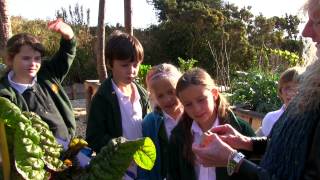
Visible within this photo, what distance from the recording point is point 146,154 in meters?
2.45

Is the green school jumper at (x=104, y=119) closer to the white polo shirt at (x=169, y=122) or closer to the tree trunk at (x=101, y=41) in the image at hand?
the white polo shirt at (x=169, y=122)

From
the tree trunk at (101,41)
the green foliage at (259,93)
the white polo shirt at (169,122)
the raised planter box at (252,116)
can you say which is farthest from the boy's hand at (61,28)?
the tree trunk at (101,41)

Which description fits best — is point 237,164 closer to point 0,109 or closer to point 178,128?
point 178,128

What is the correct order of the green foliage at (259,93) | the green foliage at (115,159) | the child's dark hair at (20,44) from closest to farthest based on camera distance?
the green foliage at (115,159) → the child's dark hair at (20,44) → the green foliage at (259,93)

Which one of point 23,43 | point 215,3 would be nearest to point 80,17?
point 215,3

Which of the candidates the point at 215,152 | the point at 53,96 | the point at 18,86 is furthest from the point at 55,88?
the point at 215,152

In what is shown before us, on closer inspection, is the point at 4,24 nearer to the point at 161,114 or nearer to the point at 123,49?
the point at 123,49

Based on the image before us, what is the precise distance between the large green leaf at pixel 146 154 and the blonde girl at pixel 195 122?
21 cm

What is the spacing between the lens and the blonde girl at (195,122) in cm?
253

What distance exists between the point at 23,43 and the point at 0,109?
→ 3.78ft

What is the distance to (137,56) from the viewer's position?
10.2 ft

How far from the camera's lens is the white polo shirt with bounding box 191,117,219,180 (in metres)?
2.54

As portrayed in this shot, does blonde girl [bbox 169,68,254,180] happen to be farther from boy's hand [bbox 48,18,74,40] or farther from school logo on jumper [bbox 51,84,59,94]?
boy's hand [bbox 48,18,74,40]

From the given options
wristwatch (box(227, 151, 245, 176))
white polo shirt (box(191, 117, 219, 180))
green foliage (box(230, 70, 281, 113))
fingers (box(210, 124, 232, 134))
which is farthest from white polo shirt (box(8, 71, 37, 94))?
green foliage (box(230, 70, 281, 113))
